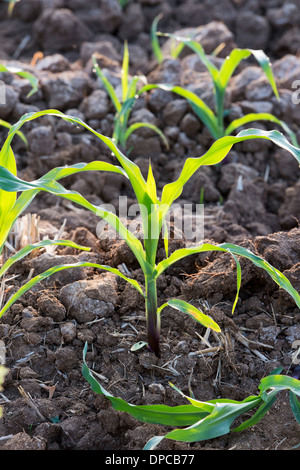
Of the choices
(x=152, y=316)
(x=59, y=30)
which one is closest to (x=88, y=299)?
(x=152, y=316)

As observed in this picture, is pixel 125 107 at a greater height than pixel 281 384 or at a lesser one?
greater

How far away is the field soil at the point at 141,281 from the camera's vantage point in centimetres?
138

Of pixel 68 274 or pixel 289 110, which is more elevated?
pixel 289 110

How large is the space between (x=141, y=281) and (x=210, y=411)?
0.59 m

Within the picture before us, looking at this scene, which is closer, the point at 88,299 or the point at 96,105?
the point at 88,299

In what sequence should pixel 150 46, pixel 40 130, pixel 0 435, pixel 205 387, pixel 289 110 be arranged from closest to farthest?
1. pixel 0 435
2. pixel 205 387
3. pixel 40 130
4. pixel 289 110
5. pixel 150 46

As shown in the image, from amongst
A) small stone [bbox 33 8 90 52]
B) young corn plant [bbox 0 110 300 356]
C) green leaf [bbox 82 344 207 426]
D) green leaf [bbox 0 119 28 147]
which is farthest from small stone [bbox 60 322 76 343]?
small stone [bbox 33 8 90 52]

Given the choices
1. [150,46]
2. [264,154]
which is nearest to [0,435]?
[264,154]

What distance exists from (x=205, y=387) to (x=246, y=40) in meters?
3.03

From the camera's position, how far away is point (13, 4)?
3.81 metres

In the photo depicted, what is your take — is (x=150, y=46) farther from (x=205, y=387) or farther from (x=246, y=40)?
(x=205, y=387)

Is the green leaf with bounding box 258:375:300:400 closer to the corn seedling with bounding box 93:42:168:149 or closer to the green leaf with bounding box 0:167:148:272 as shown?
the green leaf with bounding box 0:167:148:272

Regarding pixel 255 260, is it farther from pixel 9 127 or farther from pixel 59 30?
pixel 59 30

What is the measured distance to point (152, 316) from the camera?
149 cm
